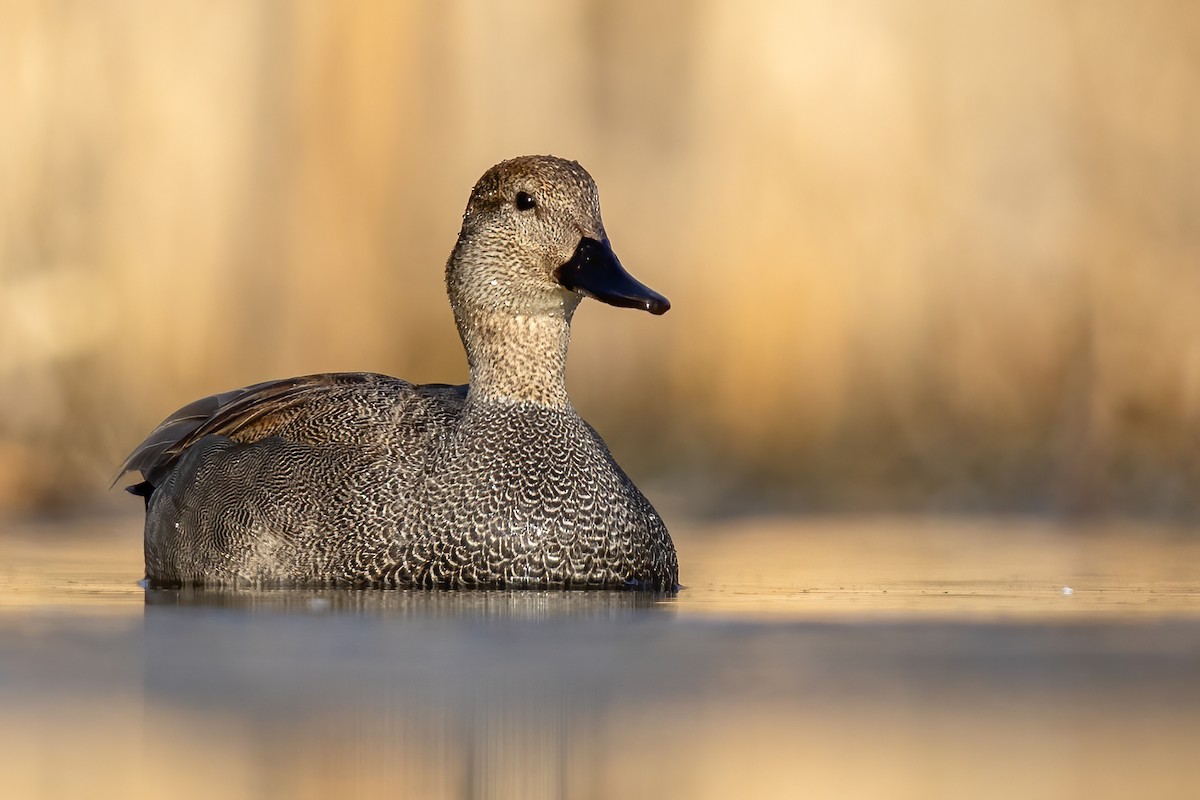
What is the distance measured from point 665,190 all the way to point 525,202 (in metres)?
7.61

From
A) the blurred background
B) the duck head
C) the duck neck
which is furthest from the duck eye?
the blurred background

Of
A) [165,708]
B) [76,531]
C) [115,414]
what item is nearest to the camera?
[165,708]

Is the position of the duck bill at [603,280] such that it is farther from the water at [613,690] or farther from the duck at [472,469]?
the water at [613,690]

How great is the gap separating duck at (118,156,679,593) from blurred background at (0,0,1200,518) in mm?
6002

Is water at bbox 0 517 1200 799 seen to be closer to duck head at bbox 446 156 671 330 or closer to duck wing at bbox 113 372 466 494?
duck wing at bbox 113 372 466 494

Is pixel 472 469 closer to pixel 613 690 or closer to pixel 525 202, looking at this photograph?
pixel 525 202

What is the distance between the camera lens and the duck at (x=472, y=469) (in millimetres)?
7566

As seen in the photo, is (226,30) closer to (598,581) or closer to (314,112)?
(314,112)

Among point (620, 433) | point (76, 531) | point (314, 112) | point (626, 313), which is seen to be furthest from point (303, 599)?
point (314, 112)

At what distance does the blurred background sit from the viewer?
14656 millimetres

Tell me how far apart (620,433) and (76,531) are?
4.09 metres

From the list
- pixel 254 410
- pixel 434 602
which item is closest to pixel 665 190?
pixel 254 410

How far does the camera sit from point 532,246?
789 cm

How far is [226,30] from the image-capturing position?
15539mm
